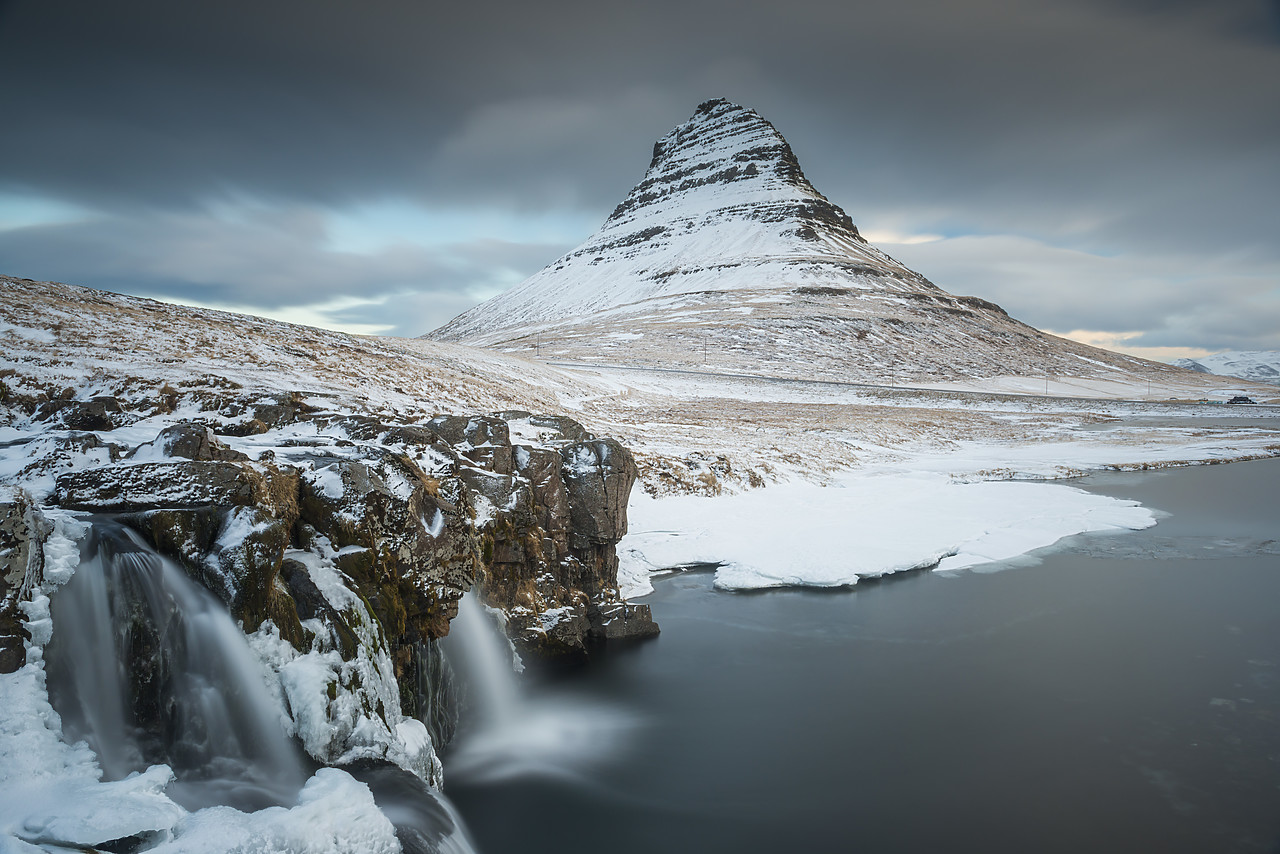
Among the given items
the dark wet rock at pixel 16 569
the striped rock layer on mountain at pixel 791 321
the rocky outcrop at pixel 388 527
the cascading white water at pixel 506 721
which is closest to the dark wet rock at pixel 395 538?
the rocky outcrop at pixel 388 527

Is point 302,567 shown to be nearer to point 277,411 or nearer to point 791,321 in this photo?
point 277,411

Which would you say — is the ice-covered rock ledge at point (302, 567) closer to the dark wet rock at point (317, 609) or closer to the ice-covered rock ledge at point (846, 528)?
the dark wet rock at point (317, 609)

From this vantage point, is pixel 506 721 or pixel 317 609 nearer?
pixel 317 609

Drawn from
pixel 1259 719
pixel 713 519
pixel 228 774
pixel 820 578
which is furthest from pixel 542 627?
pixel 1259 719

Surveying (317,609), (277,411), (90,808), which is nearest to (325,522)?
(317,609)

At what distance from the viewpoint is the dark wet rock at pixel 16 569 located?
5.93 meters

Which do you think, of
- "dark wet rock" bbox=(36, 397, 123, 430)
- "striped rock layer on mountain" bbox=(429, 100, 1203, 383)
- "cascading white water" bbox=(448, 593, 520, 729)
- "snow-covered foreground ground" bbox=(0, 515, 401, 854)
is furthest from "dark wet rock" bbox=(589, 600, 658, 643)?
"striped rock layer on mountain" bbox=(429, 100, 1203, 383)

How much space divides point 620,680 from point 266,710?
23.2ft

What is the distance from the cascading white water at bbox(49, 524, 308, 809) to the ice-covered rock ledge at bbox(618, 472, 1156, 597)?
11.1m

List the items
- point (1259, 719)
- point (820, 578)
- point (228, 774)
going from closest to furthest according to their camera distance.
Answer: point (228, 774)
point (1259, 719)
point (820, 578)

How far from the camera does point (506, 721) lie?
11516 millimetres

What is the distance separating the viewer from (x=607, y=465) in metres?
14.9

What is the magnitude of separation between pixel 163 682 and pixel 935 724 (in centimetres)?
1085

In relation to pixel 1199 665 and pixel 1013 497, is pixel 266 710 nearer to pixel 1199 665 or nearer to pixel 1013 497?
pixel 1199 665
